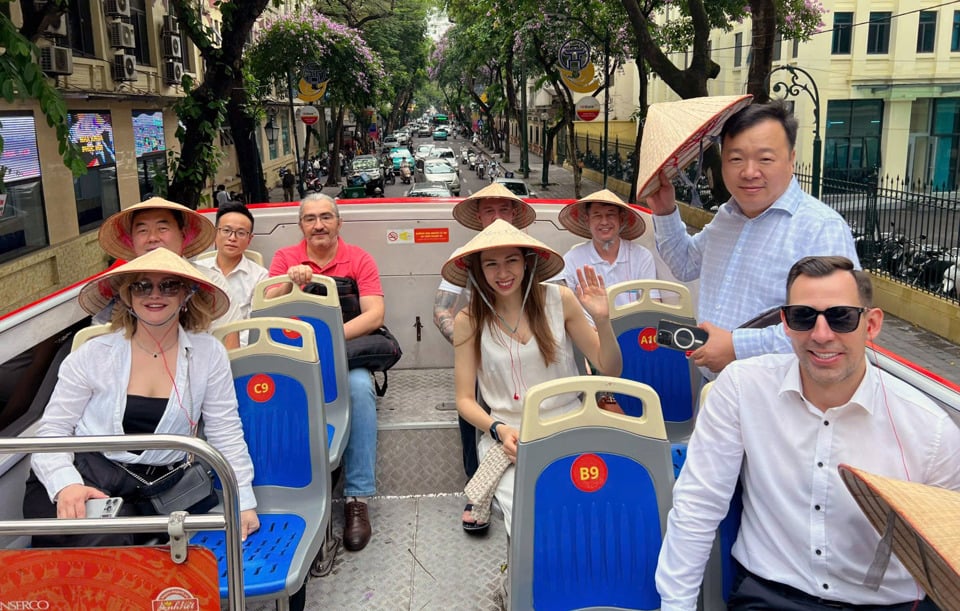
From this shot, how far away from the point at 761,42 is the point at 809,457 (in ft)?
28.0

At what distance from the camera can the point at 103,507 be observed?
2383mm

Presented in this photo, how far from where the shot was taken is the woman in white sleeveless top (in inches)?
124

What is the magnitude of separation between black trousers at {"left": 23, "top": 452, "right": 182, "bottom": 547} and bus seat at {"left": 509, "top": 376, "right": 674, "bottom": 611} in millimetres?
1402

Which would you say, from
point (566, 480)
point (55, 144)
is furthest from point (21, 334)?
point (55, 144)

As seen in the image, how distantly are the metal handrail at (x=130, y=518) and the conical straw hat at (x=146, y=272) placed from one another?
87 cm

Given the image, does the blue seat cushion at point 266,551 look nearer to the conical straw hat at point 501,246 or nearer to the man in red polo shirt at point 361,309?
the man in red polo shirt at point 361,309

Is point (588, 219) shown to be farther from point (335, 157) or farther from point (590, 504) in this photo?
point (335, 157)

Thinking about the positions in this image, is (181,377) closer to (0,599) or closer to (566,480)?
(0,599)

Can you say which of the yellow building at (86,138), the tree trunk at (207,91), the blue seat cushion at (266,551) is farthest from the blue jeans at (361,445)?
the tree trunk at (207,91)

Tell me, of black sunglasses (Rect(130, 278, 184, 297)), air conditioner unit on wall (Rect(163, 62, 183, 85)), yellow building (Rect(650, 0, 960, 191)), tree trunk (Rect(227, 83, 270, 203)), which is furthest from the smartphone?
yellow building (Rect(650, 0, 960, 191))

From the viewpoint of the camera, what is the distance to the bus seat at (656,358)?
12.4 feet

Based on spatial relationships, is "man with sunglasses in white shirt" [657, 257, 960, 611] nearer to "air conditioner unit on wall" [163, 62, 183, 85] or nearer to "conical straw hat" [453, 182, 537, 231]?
"conical straw hat" [453, 182, 537, 231]

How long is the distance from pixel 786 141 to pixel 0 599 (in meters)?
2.78

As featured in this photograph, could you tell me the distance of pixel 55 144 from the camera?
12758 millimetres
